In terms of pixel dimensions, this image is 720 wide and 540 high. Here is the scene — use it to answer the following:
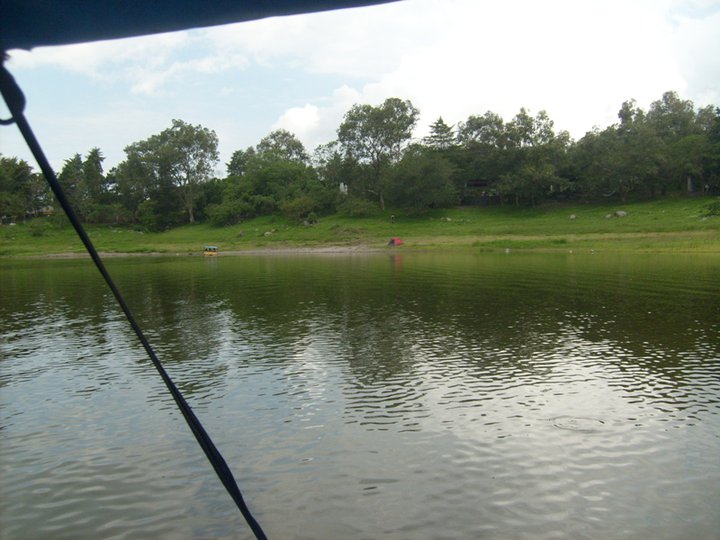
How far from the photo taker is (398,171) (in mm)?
75500

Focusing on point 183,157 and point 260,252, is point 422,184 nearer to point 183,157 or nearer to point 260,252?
point 260,252

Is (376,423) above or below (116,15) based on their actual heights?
below

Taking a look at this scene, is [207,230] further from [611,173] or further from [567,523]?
[567,523]

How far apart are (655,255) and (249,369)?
37.8 meters

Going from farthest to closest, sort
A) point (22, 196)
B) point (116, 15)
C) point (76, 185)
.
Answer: point (76, 185) < point (22, 196) < point (116, 15)

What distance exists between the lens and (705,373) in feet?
39.0

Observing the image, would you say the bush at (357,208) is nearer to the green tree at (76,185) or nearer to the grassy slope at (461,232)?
the grassy slope at (461,232)

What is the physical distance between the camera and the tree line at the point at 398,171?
226ft

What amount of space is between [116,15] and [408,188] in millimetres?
71950

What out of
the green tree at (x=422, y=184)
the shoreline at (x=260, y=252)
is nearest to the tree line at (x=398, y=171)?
the green tree at (x=422, y=184)

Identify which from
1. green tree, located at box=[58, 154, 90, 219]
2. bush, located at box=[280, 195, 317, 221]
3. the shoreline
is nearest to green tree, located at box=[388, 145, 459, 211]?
bush, located at box=[280, 195, 317, 221]

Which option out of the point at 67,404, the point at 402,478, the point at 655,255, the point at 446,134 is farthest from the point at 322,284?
the point at 446,134

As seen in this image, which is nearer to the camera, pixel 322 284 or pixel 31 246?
pixel 322 284

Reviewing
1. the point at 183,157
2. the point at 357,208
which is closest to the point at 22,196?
the point at 183,157
